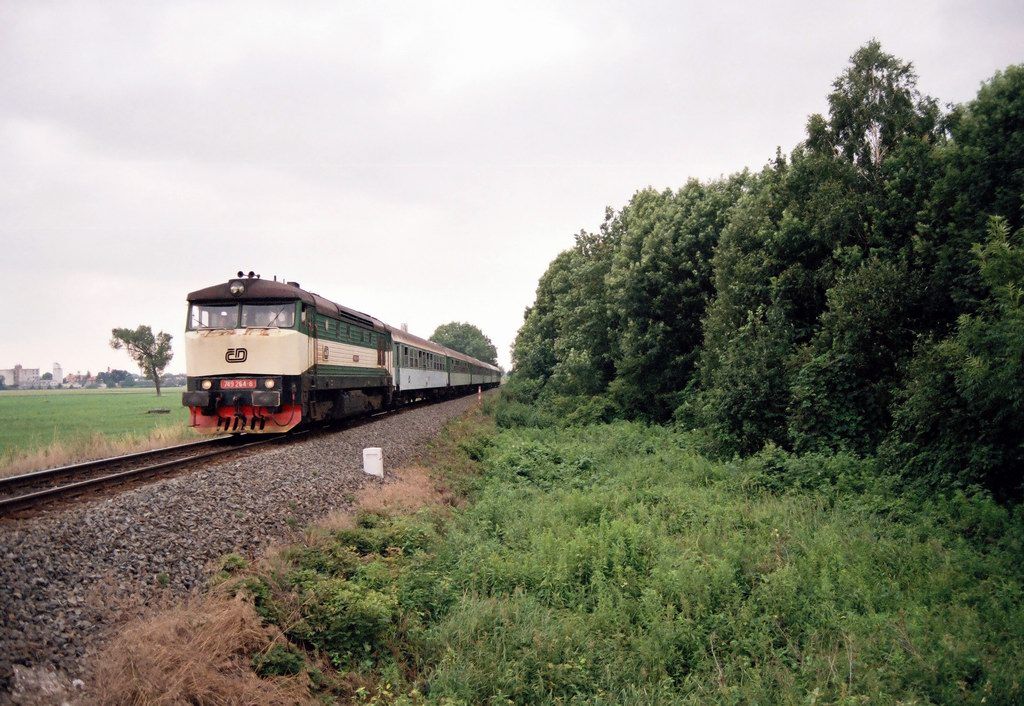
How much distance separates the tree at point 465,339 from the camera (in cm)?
12138

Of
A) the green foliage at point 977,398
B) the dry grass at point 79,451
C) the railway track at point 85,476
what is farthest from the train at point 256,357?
the green foliage at point 977,398

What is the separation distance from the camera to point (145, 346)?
68688 mm

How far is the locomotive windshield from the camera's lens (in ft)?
45.3

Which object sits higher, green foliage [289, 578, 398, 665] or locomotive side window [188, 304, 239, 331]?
locomotive side window [188, 304, 239, 331]

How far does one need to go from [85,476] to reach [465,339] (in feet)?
370

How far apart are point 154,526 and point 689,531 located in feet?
24.0

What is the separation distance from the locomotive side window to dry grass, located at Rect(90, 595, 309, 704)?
1011 centimetres

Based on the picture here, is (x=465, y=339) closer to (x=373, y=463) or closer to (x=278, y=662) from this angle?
(x=373, y=463)

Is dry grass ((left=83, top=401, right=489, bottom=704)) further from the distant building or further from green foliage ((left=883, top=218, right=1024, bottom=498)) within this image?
the distant building

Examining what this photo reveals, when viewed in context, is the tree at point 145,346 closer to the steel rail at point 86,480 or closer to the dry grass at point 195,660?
the steel rail at point 86,480

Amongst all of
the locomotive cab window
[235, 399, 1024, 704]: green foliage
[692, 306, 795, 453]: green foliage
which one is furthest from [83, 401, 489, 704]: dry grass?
[692, 306, 795, 453]: green foliage

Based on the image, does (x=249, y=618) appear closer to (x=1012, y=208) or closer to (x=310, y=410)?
(x=310, y=410)

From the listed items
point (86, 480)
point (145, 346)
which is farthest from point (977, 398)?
point (145, 346)

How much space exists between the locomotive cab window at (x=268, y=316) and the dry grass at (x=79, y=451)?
13.2 feet
